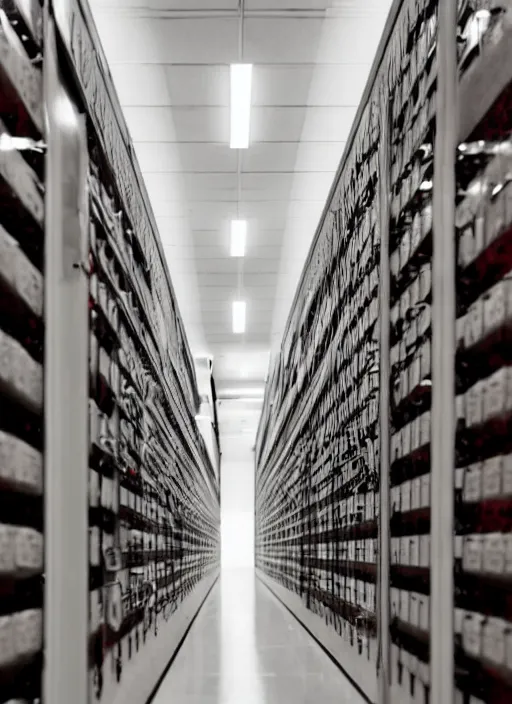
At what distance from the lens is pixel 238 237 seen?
7617 mm

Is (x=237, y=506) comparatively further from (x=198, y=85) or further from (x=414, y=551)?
(x=414, y=551)

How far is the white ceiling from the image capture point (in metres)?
4.32

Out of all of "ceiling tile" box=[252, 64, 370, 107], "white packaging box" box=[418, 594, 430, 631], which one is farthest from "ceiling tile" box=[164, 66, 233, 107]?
"white packaging box" box=[418, 594, 430, 631]

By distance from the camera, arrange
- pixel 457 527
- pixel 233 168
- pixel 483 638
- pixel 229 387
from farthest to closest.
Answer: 1. pixel 229 387
2. pixel 233 168
3. pixel 457 527
4. pixel 483 638

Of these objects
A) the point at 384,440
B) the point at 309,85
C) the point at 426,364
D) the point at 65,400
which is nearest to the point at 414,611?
the point at 384,440

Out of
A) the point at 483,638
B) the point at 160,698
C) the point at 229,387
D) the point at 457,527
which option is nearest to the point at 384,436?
the point at 457,527

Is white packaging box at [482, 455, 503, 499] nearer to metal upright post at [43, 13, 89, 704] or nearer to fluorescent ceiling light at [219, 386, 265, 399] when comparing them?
metal upright post at [43, 13, 89, 704]

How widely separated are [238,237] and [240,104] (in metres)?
2.46

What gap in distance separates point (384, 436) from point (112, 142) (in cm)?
129

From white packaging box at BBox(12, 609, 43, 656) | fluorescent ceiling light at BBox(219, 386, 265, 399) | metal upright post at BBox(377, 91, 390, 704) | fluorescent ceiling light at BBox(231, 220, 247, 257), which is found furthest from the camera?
fluorescent ceiling light at BBox(219, 386, 265, 399)

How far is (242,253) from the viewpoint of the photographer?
8.05 metres

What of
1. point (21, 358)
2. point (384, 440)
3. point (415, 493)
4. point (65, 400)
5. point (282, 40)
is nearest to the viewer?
point (21, 358)

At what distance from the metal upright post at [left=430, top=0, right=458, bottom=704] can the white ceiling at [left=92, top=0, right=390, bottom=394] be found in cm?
253

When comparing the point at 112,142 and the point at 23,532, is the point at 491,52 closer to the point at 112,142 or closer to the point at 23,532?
the point at 23,532
